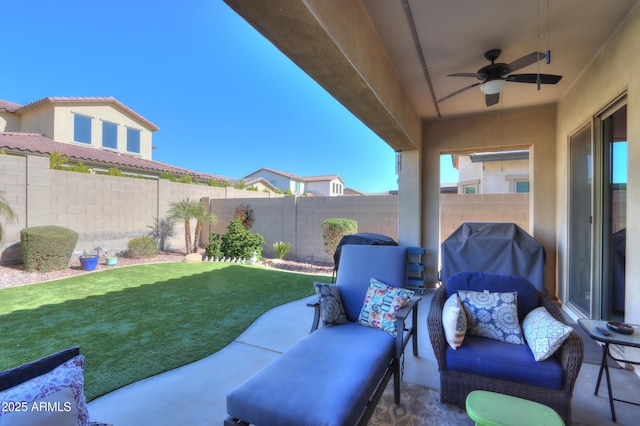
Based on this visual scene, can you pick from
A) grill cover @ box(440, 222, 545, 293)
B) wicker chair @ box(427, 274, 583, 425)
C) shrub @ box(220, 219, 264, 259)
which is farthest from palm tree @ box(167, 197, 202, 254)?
wicker chair @ box(427, 274, 583, 425)

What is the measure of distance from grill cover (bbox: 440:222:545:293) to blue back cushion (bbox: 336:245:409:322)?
2.19m

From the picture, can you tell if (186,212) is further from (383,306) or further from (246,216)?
(383,306)

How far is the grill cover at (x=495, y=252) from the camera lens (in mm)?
4176

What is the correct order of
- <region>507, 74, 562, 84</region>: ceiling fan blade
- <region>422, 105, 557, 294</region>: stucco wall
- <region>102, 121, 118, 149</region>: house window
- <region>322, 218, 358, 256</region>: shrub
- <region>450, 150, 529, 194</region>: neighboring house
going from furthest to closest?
<region>102, 121, 118, 149</region>: house window, <region>450, 150, 529, 194</region>: neighboring house, <region>322, 218, 358, 256</region>: shrub, <region>422, 105, 557, 294</region>: stucco wall, <region>507, 74, 562, 84</region>: ceiling fan blade

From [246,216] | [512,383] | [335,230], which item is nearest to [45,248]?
[246,216]

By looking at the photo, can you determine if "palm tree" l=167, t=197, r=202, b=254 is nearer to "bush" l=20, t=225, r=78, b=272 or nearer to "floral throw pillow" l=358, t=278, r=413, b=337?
"bush" l=20, t=225, r=78, b=272

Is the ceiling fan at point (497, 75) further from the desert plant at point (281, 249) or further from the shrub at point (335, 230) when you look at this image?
the desert plant at point (281, 249)

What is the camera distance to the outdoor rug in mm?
1937

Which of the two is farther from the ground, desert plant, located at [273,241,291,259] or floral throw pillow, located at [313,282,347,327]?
floral throw pillow, located at [313,282,347,327]

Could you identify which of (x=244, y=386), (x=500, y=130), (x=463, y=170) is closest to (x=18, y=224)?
(x=244, y=386)

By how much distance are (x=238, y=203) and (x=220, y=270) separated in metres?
3.35

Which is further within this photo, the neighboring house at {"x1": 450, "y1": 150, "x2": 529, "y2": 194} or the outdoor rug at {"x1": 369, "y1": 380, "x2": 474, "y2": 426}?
the neighboring house at {"x1": 450, "y1": 150, "x2": 529, "y2": 194}

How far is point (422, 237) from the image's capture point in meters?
5.55

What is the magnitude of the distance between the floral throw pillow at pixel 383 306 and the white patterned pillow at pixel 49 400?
189cm
